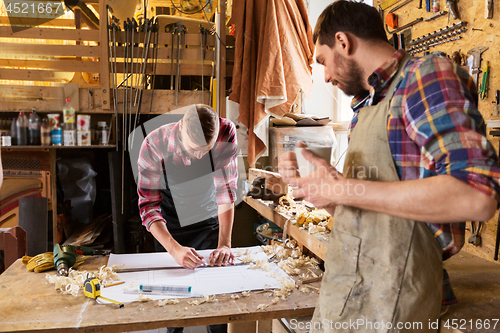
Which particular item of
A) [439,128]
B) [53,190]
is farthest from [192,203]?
[439,128]

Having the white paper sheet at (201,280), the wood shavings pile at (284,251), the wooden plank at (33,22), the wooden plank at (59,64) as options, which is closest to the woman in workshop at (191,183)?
the white paper sheet at (201,280)

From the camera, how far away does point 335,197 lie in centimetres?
85

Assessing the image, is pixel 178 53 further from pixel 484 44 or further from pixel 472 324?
pixel 472 324

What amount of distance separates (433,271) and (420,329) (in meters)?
0.15

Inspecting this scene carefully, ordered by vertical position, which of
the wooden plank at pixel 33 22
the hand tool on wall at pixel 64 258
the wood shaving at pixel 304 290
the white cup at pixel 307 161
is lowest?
the wood shaving at pixel 304 290

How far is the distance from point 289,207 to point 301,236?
0.48 metres

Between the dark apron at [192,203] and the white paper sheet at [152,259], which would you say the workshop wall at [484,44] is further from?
the dark apron at [192,203]

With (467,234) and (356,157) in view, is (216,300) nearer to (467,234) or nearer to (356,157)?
(356,157)

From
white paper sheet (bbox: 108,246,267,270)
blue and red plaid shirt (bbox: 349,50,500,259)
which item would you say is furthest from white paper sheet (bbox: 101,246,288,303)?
blue and red plaid shirt (bbox: 349,50,500,259)

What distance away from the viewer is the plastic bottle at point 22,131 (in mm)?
2680

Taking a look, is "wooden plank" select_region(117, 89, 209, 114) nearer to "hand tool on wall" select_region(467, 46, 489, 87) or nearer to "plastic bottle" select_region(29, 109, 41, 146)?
"plastic bottle" select_region(29, 109, 41, 146)

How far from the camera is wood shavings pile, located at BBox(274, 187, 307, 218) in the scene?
6.98 ft

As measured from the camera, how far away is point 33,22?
2.72m

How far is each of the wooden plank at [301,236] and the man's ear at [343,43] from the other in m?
0.86
